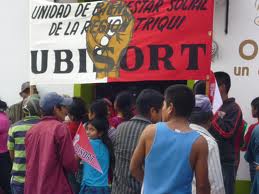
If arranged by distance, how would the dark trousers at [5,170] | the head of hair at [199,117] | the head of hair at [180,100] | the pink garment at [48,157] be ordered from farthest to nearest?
the dark trousers at [5,170]
the pink garment at [48,157]
the head of hair at [199,117]
the head of hair at [180,100]

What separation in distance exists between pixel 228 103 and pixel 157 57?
92cm

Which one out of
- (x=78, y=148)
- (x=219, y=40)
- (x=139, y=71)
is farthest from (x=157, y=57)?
(x=219, y=40)

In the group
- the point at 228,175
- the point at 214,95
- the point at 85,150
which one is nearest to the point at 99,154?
the point at 85,150

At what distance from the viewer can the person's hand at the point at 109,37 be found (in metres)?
6.18

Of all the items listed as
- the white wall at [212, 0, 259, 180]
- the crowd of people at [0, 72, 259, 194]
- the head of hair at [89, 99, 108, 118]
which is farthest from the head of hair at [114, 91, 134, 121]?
the white wall at [212, 0, 259, 180]

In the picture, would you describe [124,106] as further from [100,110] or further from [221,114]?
[221,114]

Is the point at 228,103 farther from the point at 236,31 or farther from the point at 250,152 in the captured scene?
the point at 236,31

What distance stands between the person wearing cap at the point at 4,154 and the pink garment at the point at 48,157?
6.61 feet

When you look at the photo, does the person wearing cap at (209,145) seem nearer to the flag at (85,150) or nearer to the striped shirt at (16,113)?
the flag at (85,150)

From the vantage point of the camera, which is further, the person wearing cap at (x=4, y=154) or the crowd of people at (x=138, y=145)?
the person wearing cap at (x=4, y=154)

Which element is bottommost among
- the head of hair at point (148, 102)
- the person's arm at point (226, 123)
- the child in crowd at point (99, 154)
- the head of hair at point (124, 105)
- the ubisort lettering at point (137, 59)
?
the child in crowd at point (99, 154)

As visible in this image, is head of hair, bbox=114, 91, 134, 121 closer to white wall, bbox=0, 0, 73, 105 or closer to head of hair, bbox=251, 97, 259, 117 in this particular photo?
head of hair, bbox=251, 97, 259, 117

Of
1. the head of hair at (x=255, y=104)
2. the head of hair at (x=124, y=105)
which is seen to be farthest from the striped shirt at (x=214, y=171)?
the head of hair at (x=255, y=104)

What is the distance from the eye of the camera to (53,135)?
523 centimetres
